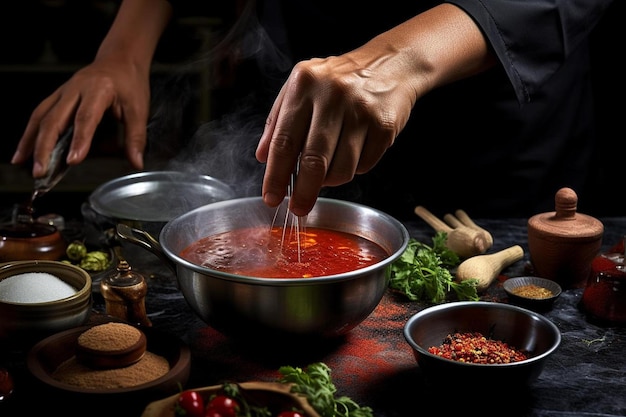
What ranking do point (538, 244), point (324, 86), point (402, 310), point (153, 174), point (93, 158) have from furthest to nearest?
point (93, 158), point (153, 174), point (538, 244), point (402, 310), point (324, 86)

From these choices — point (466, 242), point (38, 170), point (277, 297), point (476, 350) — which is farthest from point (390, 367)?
point (38, 170)

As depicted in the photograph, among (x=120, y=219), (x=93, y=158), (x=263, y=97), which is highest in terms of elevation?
(x=263, y=97)

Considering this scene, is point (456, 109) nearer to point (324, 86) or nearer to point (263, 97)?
point (263, 97)

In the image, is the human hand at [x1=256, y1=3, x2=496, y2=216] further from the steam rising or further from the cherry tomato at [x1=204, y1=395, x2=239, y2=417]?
the steam rising

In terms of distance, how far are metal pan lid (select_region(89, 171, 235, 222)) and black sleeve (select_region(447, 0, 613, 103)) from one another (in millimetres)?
964

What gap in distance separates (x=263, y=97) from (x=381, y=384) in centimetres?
159

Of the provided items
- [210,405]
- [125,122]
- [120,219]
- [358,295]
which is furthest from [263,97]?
[210,405]

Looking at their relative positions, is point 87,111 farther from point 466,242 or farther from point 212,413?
point 212,413

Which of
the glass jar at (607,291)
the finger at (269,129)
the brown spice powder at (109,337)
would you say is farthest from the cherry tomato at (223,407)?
the glass jar at (607,291)

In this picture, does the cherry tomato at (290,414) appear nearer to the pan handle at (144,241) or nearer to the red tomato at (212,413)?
the red tomato at (212,413)

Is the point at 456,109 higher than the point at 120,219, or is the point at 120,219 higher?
the point at 456,109

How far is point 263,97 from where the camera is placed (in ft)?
10.2

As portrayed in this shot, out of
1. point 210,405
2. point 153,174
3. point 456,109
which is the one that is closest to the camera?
point 210,405

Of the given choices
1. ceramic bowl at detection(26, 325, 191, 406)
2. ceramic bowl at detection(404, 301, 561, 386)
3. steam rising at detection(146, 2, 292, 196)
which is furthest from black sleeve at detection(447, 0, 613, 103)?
ceramic bowl at detection(26, 325, 191, 406)
